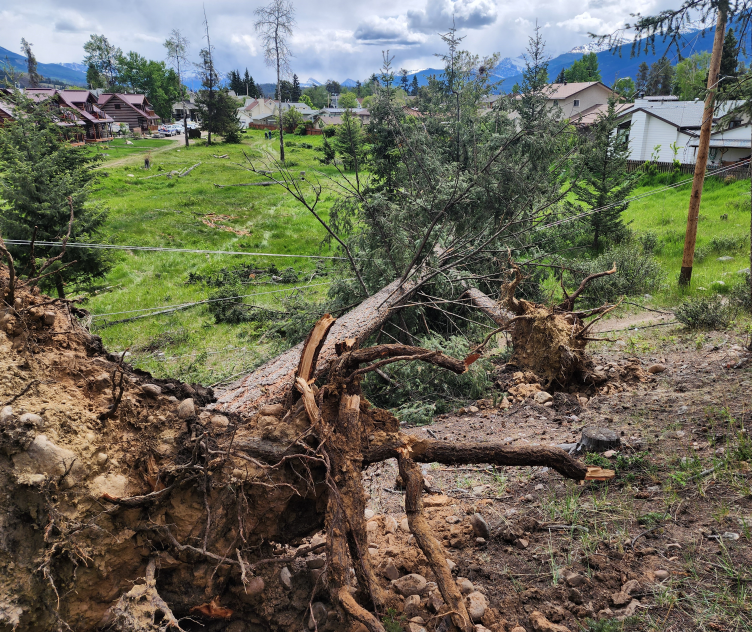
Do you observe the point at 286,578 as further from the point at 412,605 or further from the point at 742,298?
the point at 742,298

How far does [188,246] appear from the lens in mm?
16719

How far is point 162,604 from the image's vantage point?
206cm

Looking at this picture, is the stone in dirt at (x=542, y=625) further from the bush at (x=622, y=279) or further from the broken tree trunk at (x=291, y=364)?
the bush at (x=622, y=279)

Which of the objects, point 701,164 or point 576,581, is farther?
point 701,164

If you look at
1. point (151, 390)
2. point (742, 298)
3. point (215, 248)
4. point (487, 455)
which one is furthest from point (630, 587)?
point (215, 248)

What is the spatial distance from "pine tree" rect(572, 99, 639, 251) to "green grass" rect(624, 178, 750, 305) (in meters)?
0.71

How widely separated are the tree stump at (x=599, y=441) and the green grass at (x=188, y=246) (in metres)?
5.18

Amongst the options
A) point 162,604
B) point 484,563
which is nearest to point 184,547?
point 162,604

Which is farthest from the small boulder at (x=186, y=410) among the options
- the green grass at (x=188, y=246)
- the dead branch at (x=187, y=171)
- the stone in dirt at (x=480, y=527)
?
the dead branch at (x=187, y=171)

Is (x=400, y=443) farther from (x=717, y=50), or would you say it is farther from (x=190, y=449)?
(x=717, y=50)

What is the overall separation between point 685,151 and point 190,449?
32930 millimetres

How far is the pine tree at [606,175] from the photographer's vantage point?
14.9 meters

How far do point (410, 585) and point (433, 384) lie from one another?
13.8 ft

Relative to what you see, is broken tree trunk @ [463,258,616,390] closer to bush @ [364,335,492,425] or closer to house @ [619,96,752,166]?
bush @ [364,335,492,425]
